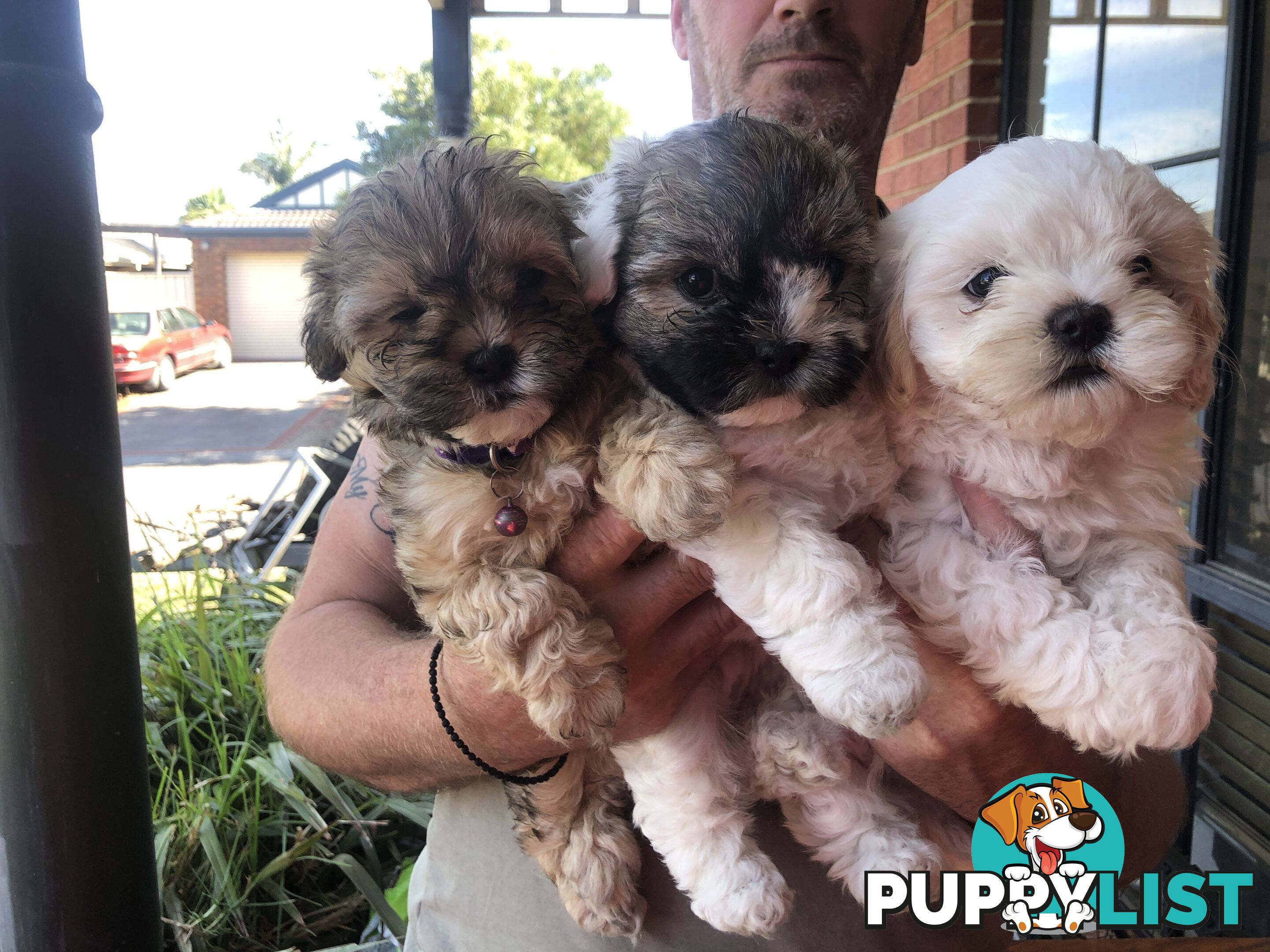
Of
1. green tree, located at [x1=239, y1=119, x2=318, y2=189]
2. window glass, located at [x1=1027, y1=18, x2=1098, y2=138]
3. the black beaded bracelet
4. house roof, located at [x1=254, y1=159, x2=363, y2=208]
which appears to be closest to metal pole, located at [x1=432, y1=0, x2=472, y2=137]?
window glass, located at [x1=1027, y1=18, x2=1098, y2=138]

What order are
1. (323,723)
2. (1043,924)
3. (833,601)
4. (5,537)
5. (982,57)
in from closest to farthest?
(833,601) → (1043,924) → (5,537) → (323,723) → (982,57)

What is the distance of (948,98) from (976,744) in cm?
513

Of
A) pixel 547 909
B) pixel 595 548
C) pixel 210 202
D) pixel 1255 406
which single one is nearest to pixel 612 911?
pixel 547 909

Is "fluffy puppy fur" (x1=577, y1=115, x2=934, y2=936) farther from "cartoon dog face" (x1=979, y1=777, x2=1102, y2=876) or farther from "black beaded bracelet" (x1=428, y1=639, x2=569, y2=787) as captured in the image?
"black beaded bracelet" (x1=428, y1=639, x2=569, y2=787)

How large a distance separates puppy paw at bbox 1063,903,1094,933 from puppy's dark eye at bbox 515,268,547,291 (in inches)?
65.7

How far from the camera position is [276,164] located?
200 ft

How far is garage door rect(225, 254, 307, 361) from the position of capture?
34875 mm

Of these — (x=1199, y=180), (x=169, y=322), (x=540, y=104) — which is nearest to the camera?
(x=1199, y=180)

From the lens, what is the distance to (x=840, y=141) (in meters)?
2.55

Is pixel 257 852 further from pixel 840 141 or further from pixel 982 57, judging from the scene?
pixel 982 57

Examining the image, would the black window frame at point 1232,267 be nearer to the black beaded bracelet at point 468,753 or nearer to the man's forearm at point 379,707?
the black beaded bracelet at point 468,753

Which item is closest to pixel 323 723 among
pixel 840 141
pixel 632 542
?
pixel 632 542

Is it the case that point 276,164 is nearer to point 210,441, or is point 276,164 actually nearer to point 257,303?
point 257,303

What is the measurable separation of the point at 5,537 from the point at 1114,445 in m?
2.36
